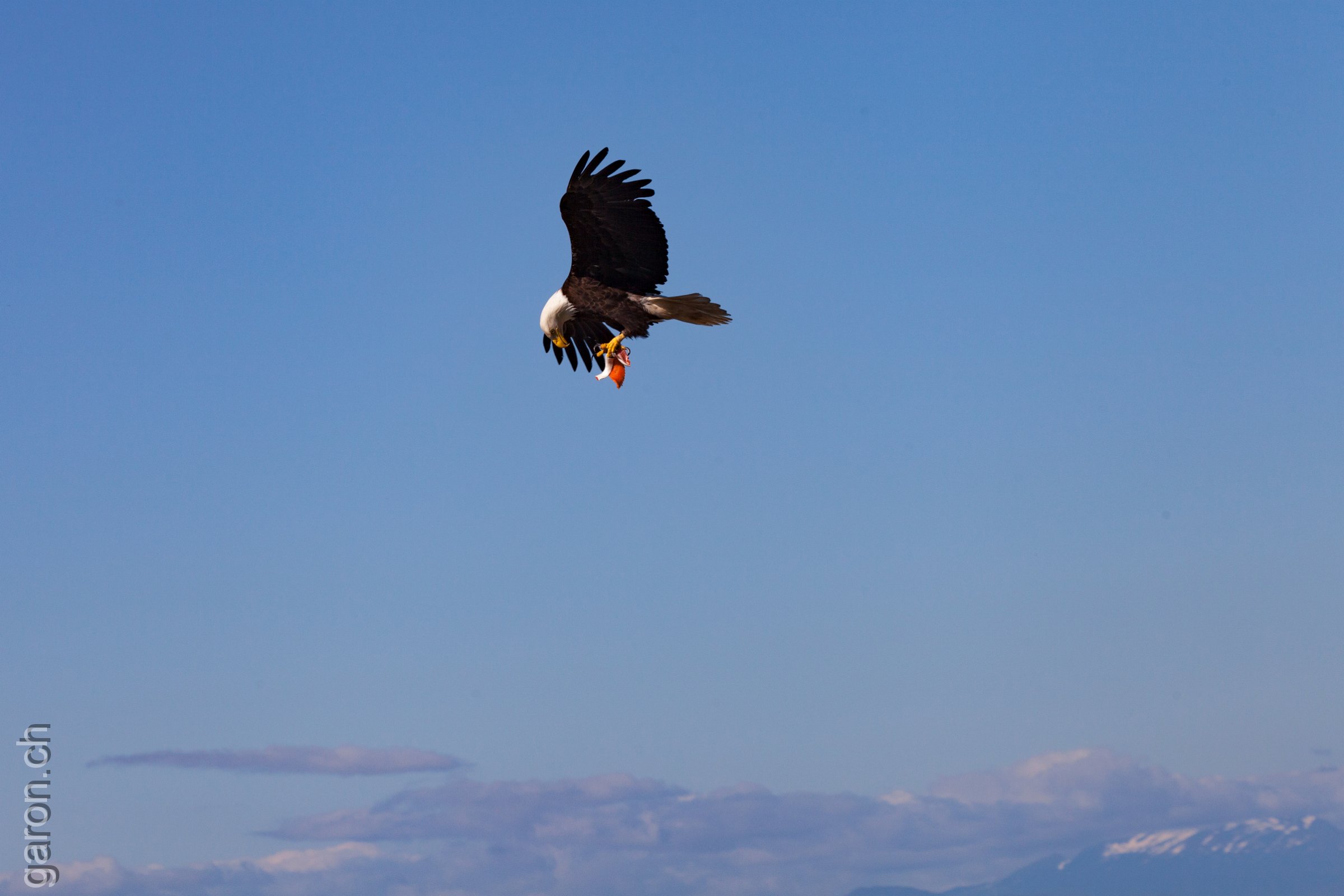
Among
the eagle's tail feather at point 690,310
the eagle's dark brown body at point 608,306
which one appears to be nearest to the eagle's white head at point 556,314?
the eagle's dark brown body at point 608,306

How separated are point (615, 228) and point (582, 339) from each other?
9.98 feet

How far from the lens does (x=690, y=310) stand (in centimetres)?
2052

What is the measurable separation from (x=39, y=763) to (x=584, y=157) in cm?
1523

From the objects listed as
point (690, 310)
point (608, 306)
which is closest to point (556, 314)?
point (608, 306)

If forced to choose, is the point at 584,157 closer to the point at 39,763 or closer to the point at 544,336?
the point at 544,336

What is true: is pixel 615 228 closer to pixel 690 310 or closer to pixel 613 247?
pixel 613 247

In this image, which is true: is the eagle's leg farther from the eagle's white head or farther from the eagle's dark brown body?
the eagle's white head

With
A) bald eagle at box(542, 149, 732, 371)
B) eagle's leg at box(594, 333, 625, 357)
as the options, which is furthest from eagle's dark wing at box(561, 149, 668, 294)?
eagle's leg at box(594, 333, 625, 357)

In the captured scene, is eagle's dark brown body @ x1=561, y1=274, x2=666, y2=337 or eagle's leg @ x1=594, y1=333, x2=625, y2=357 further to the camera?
eagle's dark brown body @ x1=561, y1=274, x2=666, y2=337

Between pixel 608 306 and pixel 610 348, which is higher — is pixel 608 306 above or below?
above

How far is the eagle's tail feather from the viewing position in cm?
2027

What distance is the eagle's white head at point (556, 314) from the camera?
22.9m

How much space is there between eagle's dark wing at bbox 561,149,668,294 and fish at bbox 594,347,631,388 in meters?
2.33

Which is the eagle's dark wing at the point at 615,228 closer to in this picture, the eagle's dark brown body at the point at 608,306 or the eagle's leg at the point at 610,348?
the eagle's dark brown body at the point at 608,306
